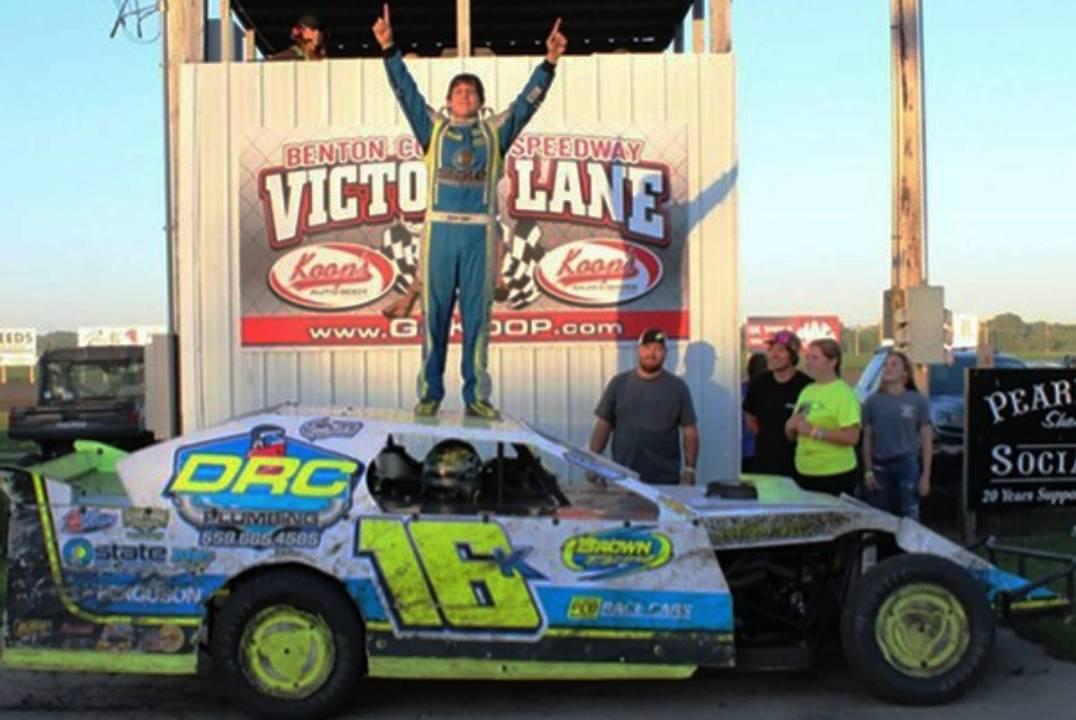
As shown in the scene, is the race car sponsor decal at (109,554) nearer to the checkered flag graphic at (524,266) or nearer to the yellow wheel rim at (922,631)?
the yellow wheel rim at (922,631)

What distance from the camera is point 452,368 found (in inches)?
400

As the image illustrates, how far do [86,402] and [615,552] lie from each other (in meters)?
17.1

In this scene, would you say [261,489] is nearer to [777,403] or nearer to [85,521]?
[85,521]

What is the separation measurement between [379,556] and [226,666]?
83 centimetres

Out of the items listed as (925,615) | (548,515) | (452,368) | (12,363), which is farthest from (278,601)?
(12,363)

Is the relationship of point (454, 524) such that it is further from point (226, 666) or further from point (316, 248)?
point (316, 248)

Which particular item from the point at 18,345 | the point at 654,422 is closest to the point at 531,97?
the point at 654,422

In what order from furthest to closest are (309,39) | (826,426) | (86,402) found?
1. (86,402)
2. (309,39)
3. (826,426)

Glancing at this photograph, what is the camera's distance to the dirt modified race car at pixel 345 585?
576 centimetres

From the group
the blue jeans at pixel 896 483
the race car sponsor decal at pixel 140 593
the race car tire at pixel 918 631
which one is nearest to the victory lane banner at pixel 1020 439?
the blue jeans at pixel 896 483

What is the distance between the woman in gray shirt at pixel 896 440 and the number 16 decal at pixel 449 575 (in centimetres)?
378

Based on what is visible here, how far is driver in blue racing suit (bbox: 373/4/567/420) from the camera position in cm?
802

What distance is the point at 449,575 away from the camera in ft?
18.9

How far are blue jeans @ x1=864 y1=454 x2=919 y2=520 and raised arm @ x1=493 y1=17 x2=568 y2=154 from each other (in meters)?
3.34
